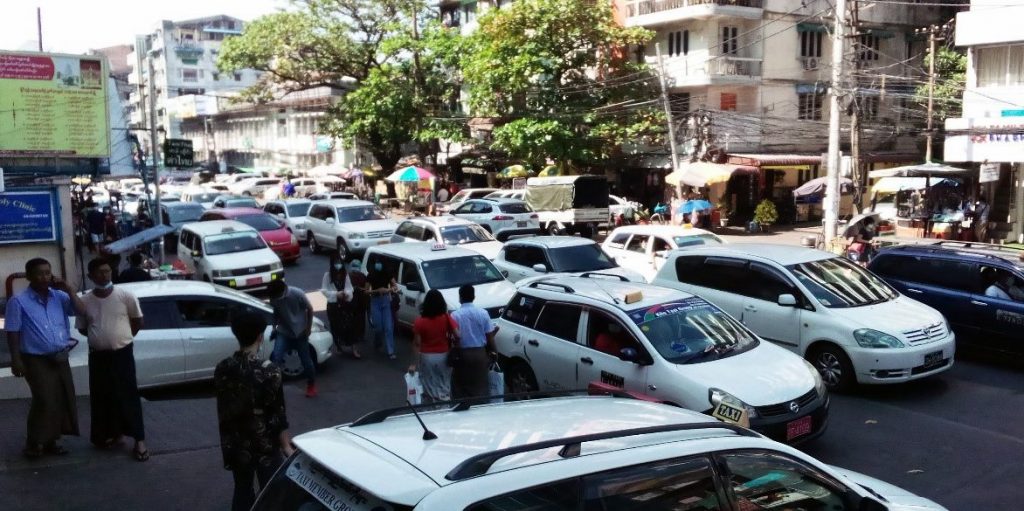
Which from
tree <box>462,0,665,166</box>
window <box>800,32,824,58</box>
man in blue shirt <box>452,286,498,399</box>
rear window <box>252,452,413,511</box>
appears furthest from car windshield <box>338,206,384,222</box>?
rear window <box>252,452,413,511</box>

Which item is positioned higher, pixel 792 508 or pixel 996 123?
pixel 996 123

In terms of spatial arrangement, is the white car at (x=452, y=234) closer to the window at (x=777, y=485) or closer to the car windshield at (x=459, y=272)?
the car windshield at (x=459, y=272)

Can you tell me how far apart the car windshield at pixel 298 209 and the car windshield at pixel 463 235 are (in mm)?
10914

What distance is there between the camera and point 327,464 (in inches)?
131

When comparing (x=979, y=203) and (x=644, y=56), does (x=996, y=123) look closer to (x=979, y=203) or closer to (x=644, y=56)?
(x=979, y=203)

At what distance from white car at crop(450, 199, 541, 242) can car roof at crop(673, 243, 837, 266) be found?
15.3m

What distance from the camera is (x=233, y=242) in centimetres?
1923

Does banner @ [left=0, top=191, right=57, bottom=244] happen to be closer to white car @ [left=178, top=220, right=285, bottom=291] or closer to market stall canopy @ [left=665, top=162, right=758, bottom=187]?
white car @ [left=178, top=220, right=285, bottom=291]

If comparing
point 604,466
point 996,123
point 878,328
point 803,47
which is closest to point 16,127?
point 878,328

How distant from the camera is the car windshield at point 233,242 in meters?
18.9

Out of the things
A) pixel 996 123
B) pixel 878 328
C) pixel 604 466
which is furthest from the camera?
pixel 996 123

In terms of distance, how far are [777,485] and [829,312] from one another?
6861 millimetres

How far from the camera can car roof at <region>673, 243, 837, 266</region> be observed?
437 inches

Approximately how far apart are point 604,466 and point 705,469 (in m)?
0.56
